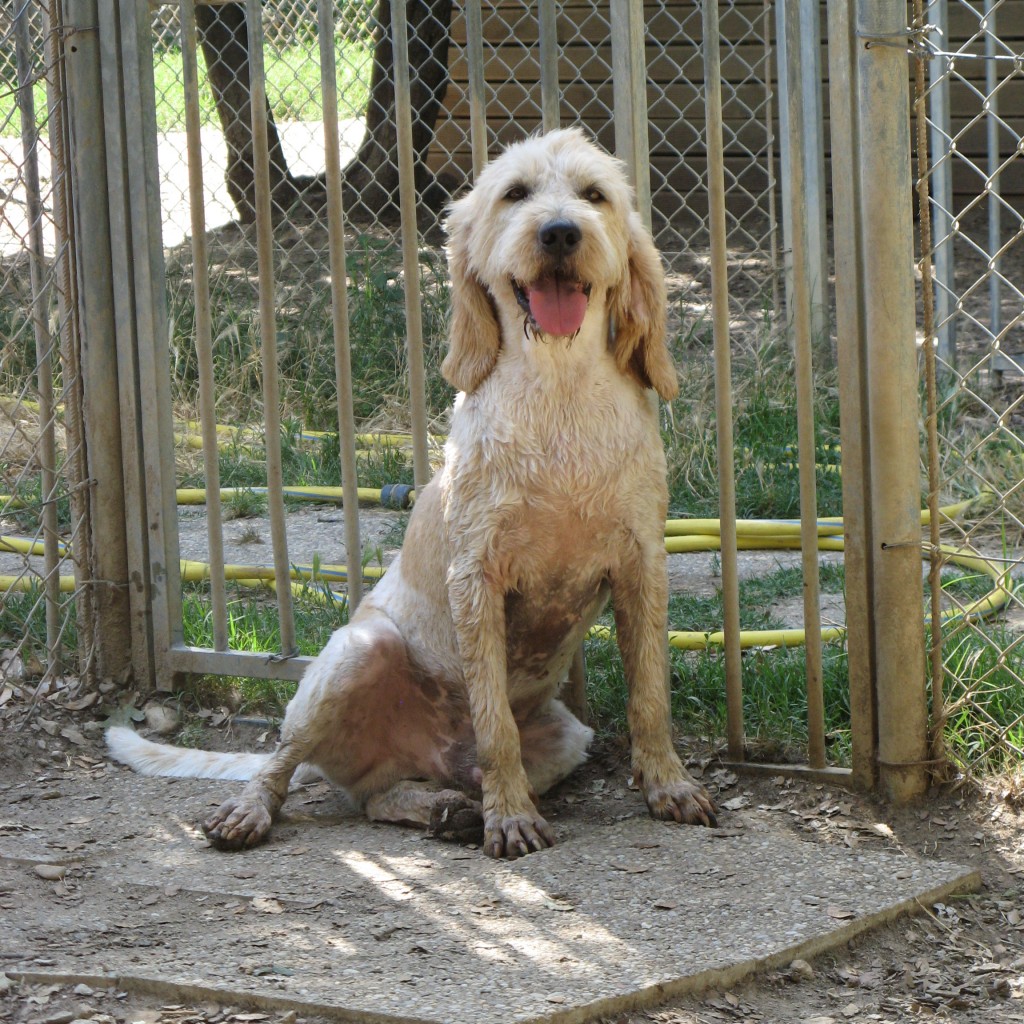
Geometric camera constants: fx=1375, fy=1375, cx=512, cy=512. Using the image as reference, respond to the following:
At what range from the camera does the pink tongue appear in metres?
3.24

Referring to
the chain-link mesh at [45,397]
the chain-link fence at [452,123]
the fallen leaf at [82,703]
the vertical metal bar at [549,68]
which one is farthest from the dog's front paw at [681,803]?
the chain-link fence at [452,123]

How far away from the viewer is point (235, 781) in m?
3.90

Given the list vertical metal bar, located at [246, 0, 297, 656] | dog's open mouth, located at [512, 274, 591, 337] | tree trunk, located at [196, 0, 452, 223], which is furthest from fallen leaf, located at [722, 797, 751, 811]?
tree trunk, located at [196, 0, 452, 223]

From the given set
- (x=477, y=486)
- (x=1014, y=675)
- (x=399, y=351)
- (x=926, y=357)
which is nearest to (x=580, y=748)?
(x=477, y=486)

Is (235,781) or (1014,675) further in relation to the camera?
(235,781)

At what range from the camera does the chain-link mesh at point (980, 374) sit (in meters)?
3.46

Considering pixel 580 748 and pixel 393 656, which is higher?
pixel 393 656

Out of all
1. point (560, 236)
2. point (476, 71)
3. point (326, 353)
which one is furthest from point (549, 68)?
point (326, 353)

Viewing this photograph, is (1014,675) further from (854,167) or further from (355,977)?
(355,977)

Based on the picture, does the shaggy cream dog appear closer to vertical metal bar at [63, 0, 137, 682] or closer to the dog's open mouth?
the dog's open mouth

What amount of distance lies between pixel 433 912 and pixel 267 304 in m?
1.87

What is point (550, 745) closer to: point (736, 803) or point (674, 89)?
point (736, 803)

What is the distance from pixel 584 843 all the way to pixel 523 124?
7.78 m

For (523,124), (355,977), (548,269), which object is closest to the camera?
(355,977)
